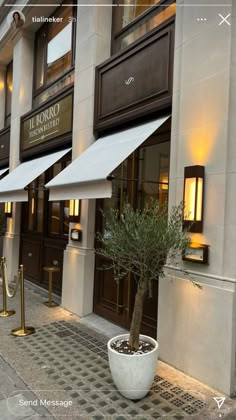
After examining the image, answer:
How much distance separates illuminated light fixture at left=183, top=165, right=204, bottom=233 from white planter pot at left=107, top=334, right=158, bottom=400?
62.5 inches

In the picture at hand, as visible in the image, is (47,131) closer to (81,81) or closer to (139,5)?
(81,81)

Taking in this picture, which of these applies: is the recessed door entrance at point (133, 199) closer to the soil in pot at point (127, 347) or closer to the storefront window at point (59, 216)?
the soil in pot at point (127, 347)

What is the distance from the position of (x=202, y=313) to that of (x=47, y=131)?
626cm

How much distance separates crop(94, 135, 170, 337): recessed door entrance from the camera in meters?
5.41

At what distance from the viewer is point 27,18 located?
9625mm

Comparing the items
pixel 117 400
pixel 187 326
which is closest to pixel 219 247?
pixel 187 326

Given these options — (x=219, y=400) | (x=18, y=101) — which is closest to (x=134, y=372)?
(x=219, y=400)

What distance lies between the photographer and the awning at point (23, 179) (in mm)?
7371

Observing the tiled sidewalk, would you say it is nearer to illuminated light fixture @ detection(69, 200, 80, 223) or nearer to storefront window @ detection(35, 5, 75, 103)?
illuminated light fixture @ detection(69, 200, 80, 223)

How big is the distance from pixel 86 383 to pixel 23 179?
16.6ft

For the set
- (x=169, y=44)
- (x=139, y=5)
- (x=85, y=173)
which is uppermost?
(x=139, y=5)

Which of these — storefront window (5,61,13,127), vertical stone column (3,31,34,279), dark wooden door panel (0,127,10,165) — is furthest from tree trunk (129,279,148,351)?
storefront window (5,61,13,127)

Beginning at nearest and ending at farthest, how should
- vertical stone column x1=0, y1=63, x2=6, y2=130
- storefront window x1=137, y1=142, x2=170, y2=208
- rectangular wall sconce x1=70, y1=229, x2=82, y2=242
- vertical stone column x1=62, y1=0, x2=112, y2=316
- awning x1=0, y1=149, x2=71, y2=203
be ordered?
storefront window x1=137, y1=142, x2=170, y2=208 < vertical stone column x1=62, y1=0, x2=112, y2=316 < rectangular wall sconce x1=70, y1=229, x2=82, y2=242 < awning x1=0, y1=149, x2=71, y2=203 < vertical stone column x1=0, y1=63, x2=6, y2=130

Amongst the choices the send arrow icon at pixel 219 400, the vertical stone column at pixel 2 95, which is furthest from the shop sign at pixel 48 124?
the send arrow icon at pixel 219 400
